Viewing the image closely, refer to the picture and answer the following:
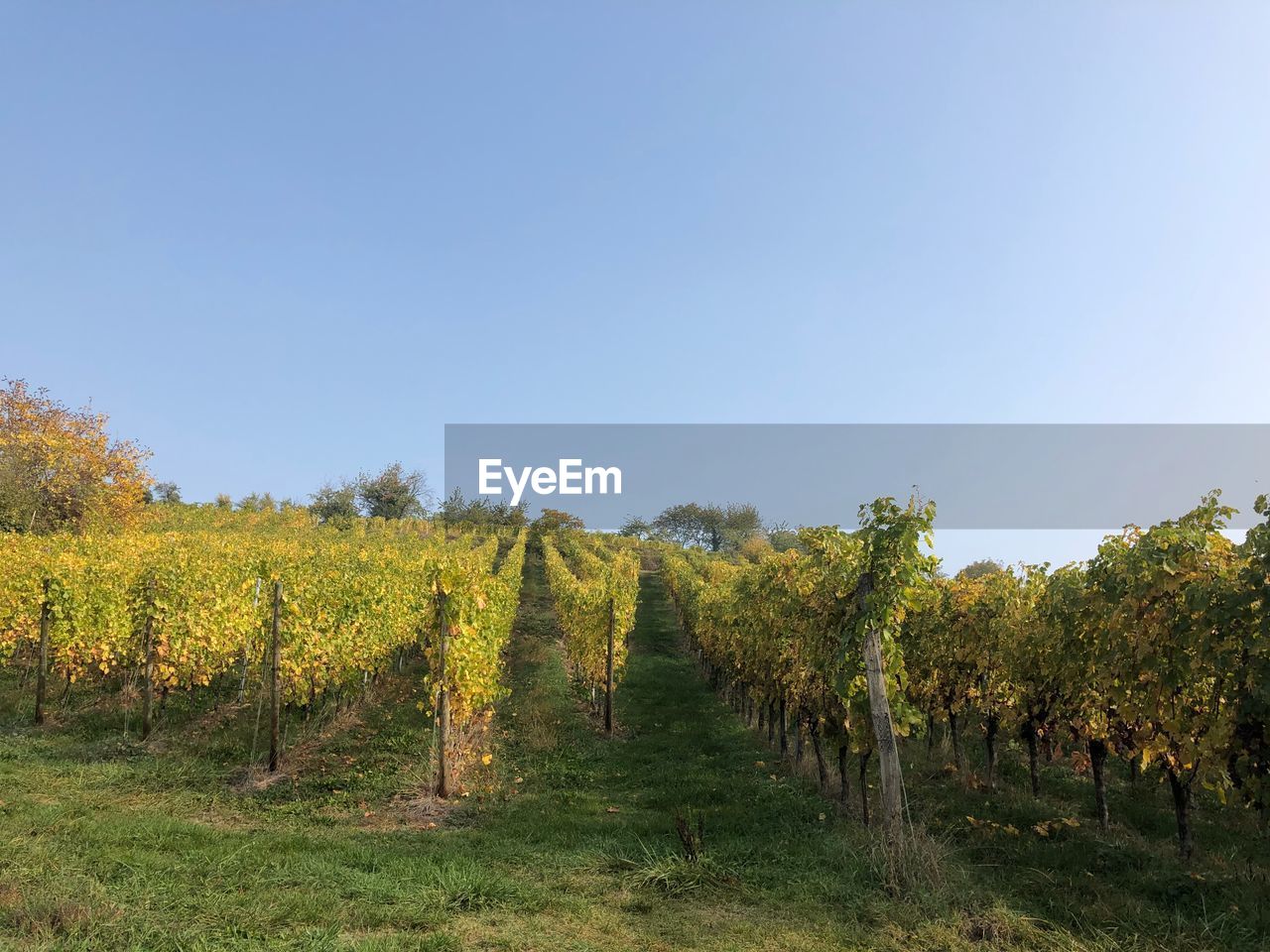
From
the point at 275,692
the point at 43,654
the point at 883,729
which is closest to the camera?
the point at 883,729

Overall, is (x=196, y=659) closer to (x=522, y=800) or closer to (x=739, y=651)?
(x=522, y=800)

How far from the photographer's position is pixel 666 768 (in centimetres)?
1212

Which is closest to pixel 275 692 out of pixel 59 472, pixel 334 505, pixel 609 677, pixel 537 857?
pixel 537 857

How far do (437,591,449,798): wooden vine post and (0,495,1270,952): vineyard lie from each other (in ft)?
0.14

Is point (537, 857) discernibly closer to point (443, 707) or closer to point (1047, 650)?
point (443, 707)

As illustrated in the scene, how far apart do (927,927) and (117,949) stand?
6036 millimetres

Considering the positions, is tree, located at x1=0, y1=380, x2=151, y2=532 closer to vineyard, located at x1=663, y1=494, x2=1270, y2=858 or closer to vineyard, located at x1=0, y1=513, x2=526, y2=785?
vineyard, located at x1=0, y1=513, x2=526, y2=785

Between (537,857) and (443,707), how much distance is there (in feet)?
11.3

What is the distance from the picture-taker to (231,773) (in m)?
10.3

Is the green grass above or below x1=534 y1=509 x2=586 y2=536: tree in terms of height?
below

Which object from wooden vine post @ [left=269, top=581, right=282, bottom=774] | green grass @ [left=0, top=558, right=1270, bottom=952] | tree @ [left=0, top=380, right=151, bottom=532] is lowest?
green grass @ [left=0, top=558, right=1270, bottom=952]

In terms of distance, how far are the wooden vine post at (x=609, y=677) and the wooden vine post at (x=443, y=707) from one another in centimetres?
532

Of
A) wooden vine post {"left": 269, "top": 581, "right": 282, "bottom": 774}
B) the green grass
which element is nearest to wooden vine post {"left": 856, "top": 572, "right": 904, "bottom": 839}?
the green grass

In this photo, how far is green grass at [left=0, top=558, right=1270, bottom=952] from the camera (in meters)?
5.41
